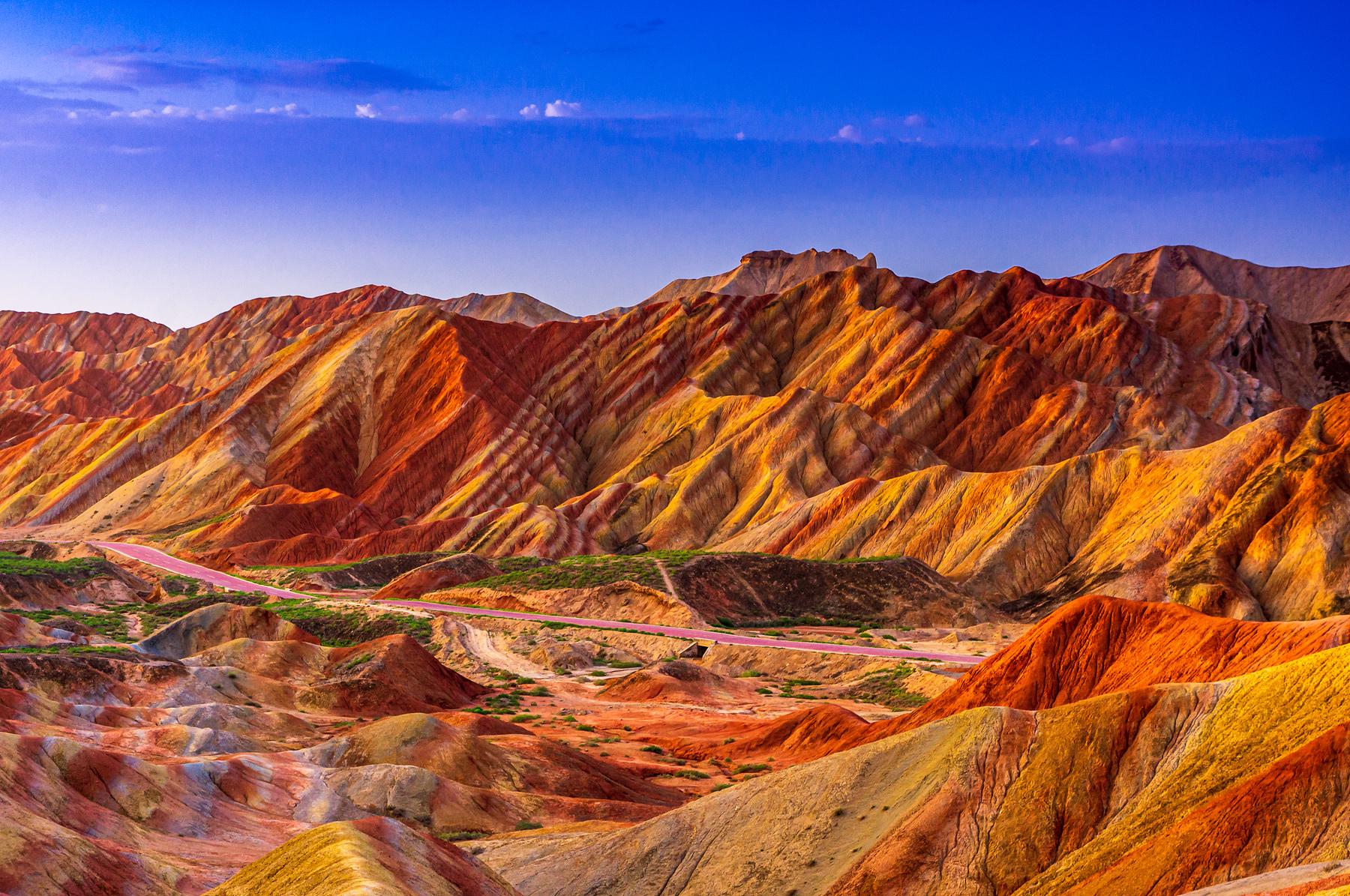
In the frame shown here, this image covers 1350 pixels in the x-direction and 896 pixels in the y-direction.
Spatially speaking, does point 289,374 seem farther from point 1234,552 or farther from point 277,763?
point 277,763

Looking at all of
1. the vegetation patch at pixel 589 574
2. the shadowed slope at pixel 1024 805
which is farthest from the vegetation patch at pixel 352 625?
the shadowed slope at pixel 1024 805

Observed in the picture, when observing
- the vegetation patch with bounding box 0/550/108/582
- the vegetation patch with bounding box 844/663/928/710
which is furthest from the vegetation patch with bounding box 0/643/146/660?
the vegetation patch with bounding box 844/663/928/710

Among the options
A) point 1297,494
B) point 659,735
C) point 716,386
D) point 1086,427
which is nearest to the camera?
point 659,735

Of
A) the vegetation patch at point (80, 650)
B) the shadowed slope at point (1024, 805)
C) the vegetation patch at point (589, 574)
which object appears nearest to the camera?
the shadowed slope at point (1024, 805)

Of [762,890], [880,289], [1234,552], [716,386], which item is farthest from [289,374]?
[762,890]

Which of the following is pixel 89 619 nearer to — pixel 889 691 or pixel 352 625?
pixel 352 625

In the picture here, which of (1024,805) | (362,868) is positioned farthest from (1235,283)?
(362,868)

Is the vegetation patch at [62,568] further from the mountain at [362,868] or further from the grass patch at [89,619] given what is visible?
the mountain at [362,868]
